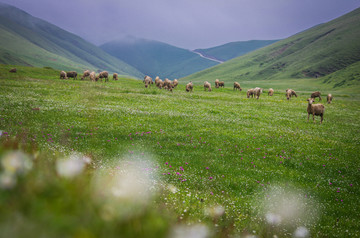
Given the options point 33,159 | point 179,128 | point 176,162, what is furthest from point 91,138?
point 33,159

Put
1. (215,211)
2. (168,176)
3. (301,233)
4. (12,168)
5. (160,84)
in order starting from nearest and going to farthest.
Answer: (12,168) < (301,233) < (215,211) < (168,176) < (160,84)

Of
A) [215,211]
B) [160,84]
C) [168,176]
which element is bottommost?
[168,176]

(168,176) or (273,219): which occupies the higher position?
(273,219)

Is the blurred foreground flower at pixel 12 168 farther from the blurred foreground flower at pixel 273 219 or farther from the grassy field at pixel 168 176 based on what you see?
the blurred foreground flower at pixel 273 219

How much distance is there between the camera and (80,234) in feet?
4.36

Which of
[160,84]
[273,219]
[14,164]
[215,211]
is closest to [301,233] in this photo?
[273,219]

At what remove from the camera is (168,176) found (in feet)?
33.6

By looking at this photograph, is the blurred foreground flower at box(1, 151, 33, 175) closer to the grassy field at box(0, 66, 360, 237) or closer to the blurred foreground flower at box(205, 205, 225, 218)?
the grassy field at box(0, 66, 360, 237)

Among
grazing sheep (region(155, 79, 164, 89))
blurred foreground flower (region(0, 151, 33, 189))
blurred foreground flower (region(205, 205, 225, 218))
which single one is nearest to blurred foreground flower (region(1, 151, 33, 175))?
blurred foreground flower (region(0, 151, 33, 189))

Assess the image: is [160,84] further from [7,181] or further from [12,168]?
[7,181]

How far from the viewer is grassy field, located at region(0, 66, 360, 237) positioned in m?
1.57

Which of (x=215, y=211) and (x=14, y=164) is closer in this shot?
(x=14, y=164)

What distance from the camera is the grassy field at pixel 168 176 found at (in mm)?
1573

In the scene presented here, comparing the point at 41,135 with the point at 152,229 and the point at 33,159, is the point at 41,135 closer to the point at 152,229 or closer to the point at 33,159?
the point at 33,159
